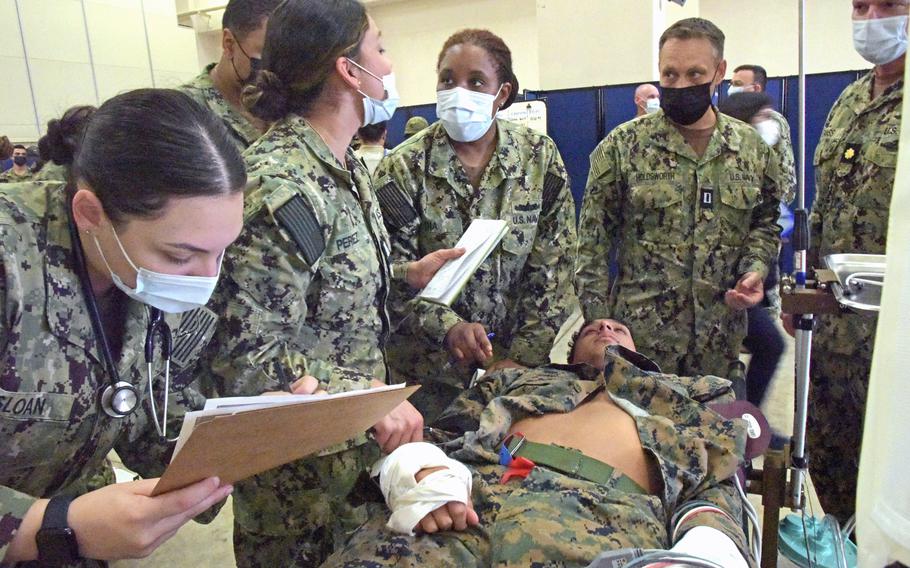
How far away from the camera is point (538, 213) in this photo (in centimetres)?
214

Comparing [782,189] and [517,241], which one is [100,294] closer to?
[517,241]

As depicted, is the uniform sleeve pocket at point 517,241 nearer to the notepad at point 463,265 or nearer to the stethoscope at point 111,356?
the notepad at point 463,265

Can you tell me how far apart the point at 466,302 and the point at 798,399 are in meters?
0.97

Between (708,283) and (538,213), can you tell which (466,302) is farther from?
(708,283)

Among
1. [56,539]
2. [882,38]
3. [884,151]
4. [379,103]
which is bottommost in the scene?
[56,539]

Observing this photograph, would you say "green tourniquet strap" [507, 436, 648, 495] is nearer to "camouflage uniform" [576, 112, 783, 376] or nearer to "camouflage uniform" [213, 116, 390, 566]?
"camouflage uniform" [213, 116, 390, 566]

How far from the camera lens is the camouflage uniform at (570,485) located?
4.27 ft

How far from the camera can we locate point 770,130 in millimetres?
3533

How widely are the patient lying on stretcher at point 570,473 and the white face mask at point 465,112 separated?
76cm

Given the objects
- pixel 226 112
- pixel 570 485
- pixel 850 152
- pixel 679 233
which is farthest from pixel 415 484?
pixel 850 152

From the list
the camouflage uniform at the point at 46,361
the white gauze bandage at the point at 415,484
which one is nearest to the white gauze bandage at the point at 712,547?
the white gauze bandage at the point at 415,484

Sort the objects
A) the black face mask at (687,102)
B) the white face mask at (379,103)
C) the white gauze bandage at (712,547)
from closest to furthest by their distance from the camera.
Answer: the white gauze bandage at (712,547), the white face mask at (379,103), the black face mask at (687,102)

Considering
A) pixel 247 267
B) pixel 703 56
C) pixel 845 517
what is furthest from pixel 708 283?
pixel 247 267

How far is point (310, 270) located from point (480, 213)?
2.79 ft
